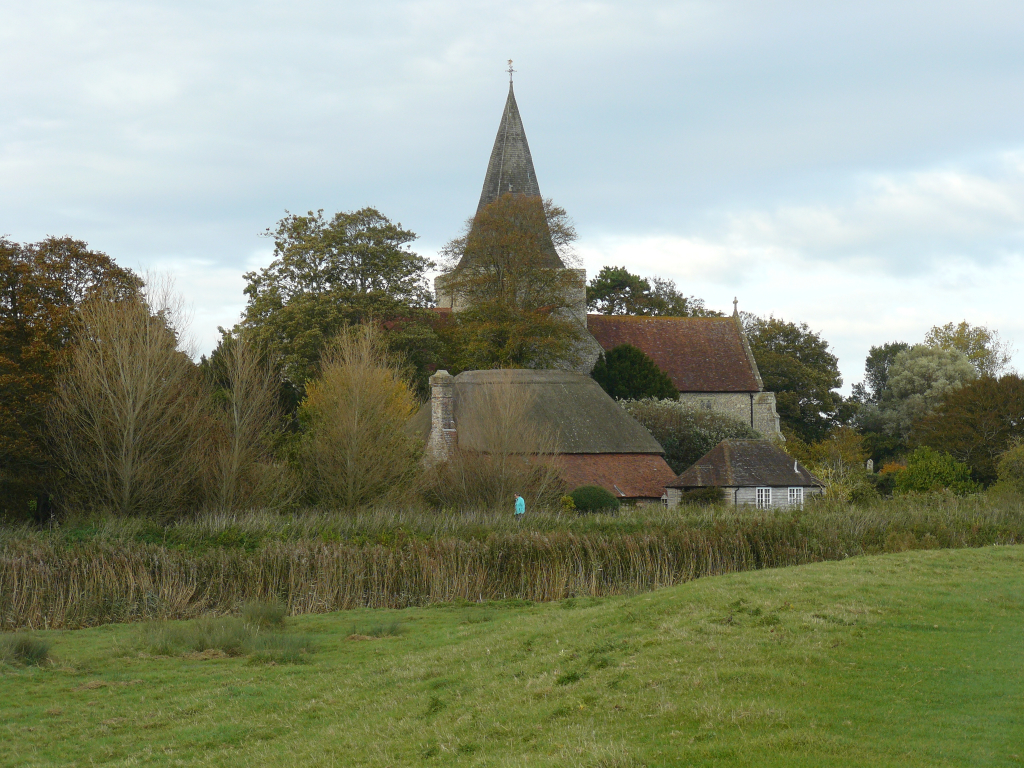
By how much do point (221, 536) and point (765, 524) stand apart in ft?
37.2

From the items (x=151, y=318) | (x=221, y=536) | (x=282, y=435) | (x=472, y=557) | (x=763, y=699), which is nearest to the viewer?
(x=763, y=699)

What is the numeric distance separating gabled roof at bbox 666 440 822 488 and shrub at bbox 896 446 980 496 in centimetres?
541

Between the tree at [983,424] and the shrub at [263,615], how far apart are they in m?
36.5

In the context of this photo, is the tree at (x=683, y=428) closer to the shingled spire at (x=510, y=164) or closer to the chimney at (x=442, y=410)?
the chimney at (x=442, y=410)

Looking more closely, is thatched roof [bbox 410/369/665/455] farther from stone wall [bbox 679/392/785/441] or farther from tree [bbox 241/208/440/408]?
stone wall [bbox 679/392/785/441]

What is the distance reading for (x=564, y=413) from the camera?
38.2m

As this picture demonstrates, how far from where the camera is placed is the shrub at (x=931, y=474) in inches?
1477

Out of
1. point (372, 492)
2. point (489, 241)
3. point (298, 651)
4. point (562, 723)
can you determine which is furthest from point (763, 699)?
point (489, 241)

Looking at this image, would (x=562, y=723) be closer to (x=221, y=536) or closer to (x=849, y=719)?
(x=849, y=719)

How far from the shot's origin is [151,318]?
26.1 m

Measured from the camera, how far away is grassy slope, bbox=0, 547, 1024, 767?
6422 mm

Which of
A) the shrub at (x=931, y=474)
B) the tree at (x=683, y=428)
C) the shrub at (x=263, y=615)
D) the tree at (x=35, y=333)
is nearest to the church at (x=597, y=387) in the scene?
the tree at (x=683, y=428)

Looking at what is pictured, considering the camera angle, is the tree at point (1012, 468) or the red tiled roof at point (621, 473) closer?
the tree at point (1012, 468)

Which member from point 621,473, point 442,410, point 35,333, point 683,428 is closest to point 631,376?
point 683,428
